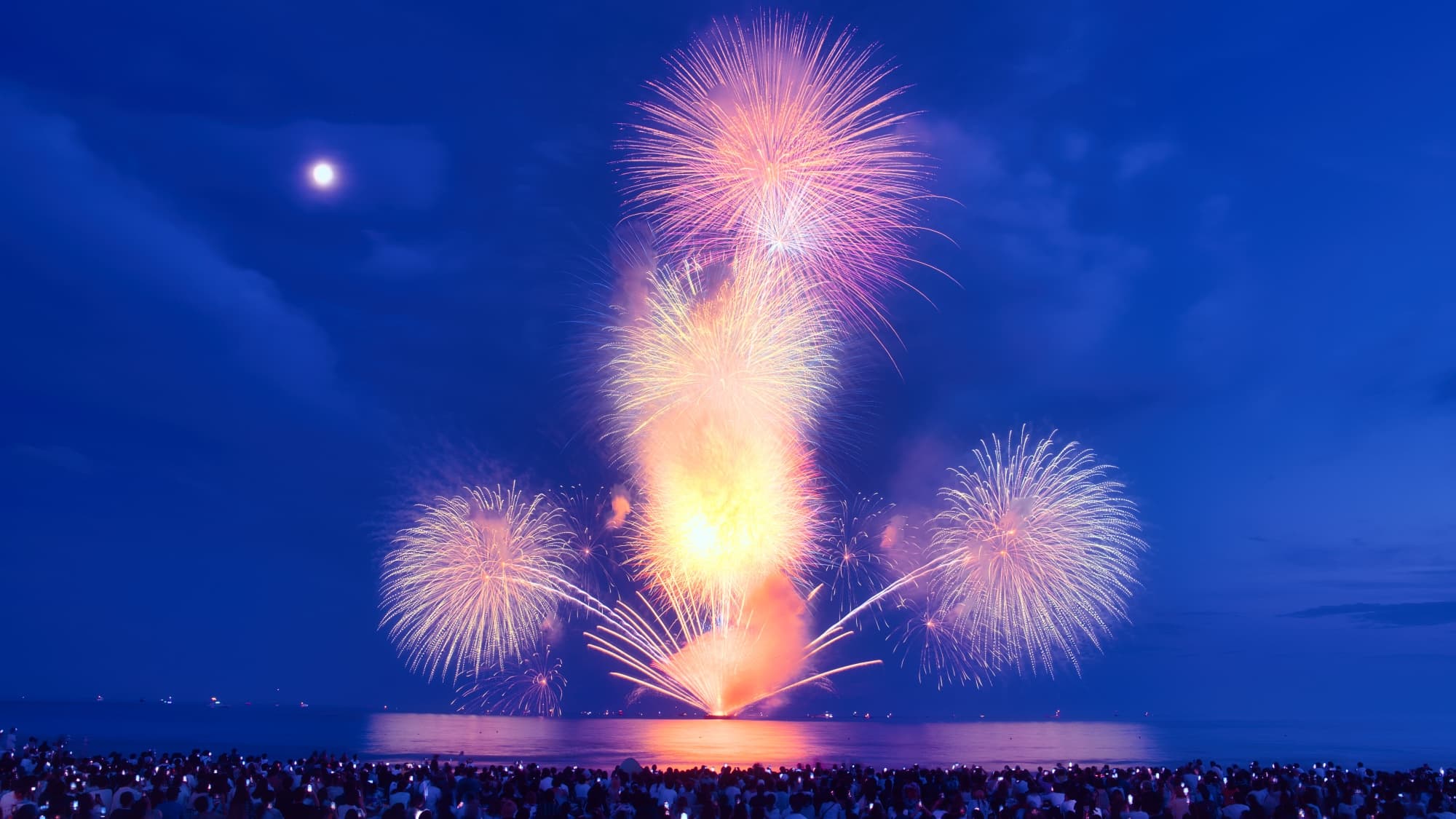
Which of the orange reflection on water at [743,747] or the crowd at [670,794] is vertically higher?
the crowd at [670,794]

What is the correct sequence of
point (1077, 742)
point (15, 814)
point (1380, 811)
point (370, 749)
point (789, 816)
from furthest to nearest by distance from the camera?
point (1077, 742)
point (370, 749)
point (1380, 811)
point (789, 816)
point (15, 814)

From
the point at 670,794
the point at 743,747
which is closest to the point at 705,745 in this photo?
the point at 743,747

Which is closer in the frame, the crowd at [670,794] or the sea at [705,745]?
the crowd at [670,794]

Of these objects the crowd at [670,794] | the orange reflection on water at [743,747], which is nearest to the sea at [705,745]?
the orange reflection on water at [743,747]

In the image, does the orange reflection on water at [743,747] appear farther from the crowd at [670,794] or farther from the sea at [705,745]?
the crowd at [670,794]

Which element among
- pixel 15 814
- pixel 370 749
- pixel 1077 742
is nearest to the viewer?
pixel 15 814

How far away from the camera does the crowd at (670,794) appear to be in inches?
643

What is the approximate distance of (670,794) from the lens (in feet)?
66.7

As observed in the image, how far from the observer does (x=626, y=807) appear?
19156 millimetres

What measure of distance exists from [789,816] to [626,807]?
18.0 ft

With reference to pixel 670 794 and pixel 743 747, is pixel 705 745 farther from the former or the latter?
pixel 670 794

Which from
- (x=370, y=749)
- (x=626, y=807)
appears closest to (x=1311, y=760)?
(x=370, y=749)

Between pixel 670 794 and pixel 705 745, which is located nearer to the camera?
pixel 670 794

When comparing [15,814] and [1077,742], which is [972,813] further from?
[1077,742]
